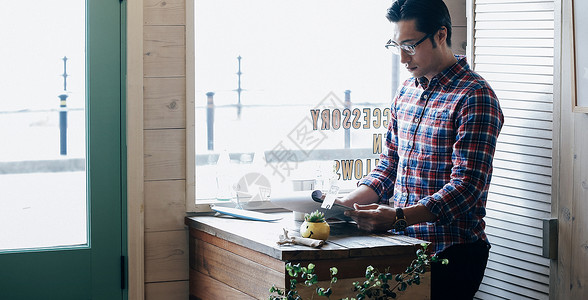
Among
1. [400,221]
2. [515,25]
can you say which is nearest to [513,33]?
[515,25]

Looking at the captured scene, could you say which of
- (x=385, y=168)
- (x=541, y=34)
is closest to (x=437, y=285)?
(x=385, y=168)

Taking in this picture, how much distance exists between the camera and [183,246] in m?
3.02

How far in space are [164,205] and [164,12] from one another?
2.48 feet

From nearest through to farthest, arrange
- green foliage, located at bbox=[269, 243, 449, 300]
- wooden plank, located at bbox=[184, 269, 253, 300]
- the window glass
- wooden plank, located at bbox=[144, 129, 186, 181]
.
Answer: green foliage, located at bbox=[269, 243, 449, 300]
wooden plank, located at bbox=[184, 269, 253, 300]
the window glass
wooden plank, located at bbox=[144, 129, 186, 181]

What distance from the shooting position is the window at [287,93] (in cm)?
304

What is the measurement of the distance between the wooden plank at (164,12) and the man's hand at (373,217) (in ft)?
3.45

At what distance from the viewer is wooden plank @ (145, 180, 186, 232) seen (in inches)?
116

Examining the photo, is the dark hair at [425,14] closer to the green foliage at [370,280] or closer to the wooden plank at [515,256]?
the wooden plank at [515,256]

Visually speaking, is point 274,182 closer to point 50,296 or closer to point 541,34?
point 50,296

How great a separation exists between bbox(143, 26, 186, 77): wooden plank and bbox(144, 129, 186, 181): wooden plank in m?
0.23

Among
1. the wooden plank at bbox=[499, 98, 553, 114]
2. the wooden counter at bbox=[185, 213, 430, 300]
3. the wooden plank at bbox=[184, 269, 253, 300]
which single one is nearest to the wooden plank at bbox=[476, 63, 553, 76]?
the wooden plank at bbox=[499, 98, 553, 114]

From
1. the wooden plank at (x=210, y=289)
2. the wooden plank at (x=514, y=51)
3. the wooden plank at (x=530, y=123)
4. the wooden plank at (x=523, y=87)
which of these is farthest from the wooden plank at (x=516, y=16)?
the wooden plank at (x=210, y=289)

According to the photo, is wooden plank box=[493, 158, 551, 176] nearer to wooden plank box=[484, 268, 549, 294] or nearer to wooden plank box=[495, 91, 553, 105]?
Answer: wooden plank box=[495, 91, 553, 105]

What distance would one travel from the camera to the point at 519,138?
2793 millimetres
